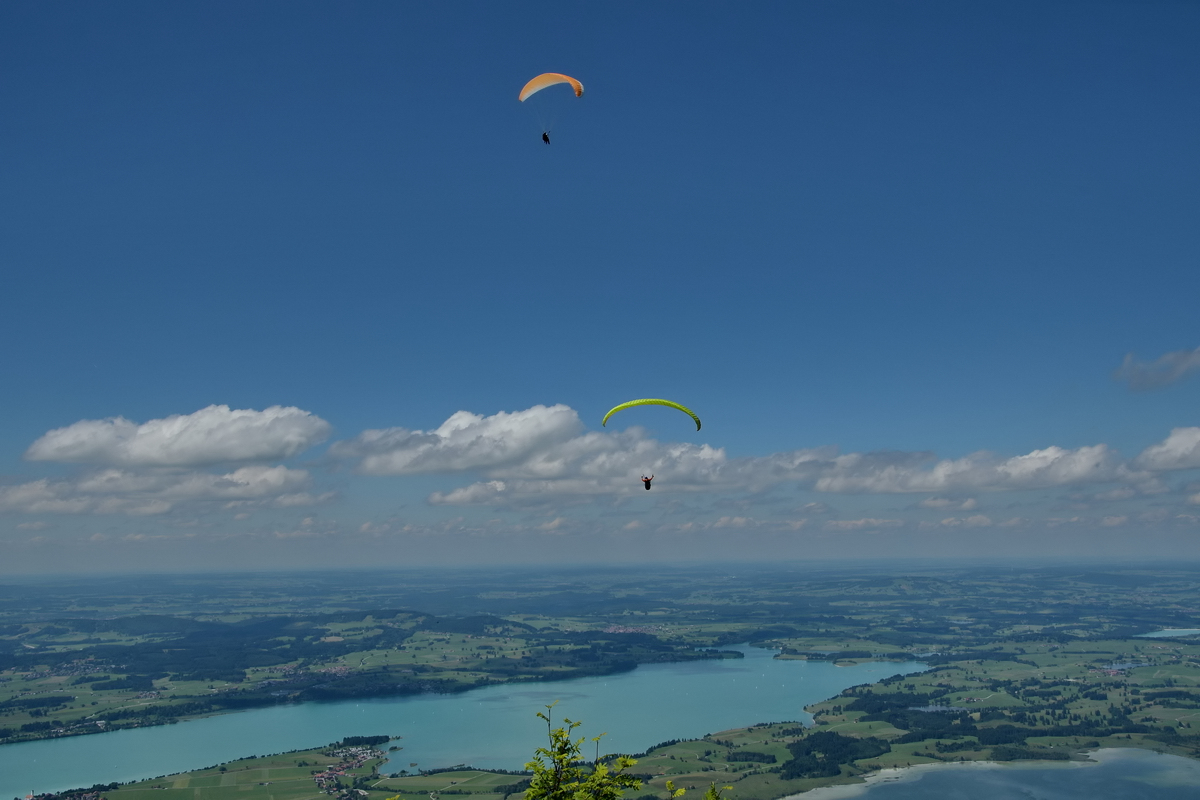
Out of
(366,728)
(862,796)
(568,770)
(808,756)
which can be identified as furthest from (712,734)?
(568,770)

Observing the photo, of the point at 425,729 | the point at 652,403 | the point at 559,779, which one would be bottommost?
the point at 425,729

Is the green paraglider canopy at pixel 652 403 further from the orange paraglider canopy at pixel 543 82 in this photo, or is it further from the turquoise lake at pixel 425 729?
the turquoise lake at pixel 425 729

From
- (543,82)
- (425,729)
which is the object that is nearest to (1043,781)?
(425,729)

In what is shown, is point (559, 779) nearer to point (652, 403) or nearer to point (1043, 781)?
point (652, 403)

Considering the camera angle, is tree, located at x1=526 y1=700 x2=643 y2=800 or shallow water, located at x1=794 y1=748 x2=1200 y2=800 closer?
tree, located at x1=526 y1=700 x2=643 y2=800

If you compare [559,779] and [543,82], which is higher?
[543,82]

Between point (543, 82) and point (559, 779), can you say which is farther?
point (543, 82)

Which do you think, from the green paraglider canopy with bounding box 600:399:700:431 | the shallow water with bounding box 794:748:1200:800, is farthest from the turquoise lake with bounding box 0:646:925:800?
the green paraglider canopy with bounding box 600:399:700:431

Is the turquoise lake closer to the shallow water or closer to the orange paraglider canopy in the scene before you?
the shallow water

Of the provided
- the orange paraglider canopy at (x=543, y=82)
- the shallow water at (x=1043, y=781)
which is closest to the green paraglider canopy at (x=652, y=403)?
the orange paraglider canopy at (x=543, y=82)

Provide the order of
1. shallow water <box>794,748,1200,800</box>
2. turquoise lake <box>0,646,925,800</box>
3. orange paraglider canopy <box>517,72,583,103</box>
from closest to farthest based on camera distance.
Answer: orange paraglider canopy <box>517,72,583,103</box> → shallow water <box>794,748,1200,800</box> → turquoise lake <box>0,646,925,800</box>
